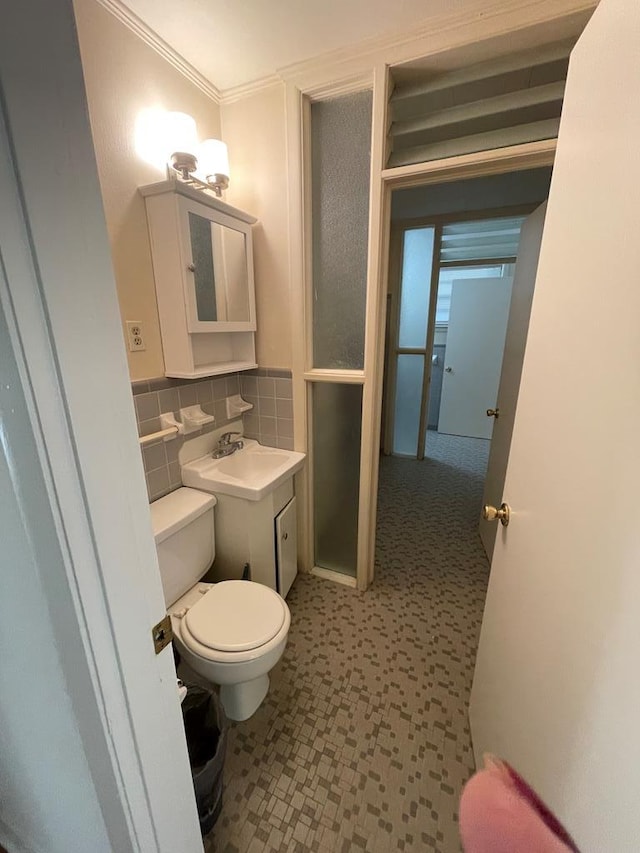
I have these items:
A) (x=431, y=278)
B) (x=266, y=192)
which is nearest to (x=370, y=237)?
(x=266, y=192)

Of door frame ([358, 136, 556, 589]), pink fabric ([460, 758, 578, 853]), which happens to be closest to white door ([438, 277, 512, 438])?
door frame ([358, 136, 556, 589])

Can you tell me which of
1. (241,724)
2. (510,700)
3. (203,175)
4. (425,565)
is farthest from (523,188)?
(241,724)

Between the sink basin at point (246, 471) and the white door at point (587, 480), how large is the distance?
1007 millimetres

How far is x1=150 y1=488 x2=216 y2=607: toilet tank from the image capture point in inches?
49.8

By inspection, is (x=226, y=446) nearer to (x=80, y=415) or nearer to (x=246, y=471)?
(x=246, y=471)

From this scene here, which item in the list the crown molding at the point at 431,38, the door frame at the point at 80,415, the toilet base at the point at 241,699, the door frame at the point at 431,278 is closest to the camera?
the door frame at the point at 80,415

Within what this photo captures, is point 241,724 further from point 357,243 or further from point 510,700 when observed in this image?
point 357,243

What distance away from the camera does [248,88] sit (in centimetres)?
148

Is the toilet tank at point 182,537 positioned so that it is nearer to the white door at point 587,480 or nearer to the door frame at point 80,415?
the door frame at point 80,415

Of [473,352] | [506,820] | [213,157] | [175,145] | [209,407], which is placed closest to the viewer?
[506,820]

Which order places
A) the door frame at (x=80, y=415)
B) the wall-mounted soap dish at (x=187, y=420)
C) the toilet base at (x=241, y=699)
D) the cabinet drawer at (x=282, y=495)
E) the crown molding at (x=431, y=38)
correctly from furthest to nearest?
the cabinet drawer at (x=282, y=495) → the wall-mounted soap dish at (x=187, y=420) → the toilet base at (x=241, y=699) → the crown molding at (x=431, y=38) → the door frame at (x=80, y=415)

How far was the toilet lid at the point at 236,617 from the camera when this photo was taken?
3.72 ft

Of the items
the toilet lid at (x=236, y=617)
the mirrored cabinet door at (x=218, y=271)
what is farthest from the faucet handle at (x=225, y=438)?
the toilet lid at (x=236, y=617)

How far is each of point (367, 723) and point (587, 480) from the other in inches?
49.9
